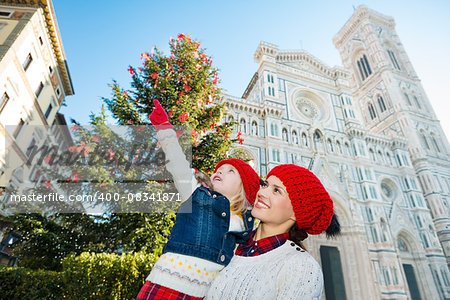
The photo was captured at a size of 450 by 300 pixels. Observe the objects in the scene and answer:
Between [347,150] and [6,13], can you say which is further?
[347,150]

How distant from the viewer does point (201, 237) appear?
1843 millimetres

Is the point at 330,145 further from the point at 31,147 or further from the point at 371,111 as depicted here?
the point at 31,147

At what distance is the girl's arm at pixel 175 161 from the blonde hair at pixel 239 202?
1.33ft

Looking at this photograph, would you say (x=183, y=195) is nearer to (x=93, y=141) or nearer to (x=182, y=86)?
→ (x=93, y=141)

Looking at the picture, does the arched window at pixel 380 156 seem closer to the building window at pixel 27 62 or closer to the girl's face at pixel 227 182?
the girl's face at pixel 227 182

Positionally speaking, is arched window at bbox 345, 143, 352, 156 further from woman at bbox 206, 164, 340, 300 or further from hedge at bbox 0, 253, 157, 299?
woman at bbox 206, 164, 340, 300

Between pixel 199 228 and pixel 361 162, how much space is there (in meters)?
23.0

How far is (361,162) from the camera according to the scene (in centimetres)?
2139

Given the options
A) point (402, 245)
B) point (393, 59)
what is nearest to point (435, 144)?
point (393, 59)

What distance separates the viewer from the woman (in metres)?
1.54

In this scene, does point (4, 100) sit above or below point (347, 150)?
below

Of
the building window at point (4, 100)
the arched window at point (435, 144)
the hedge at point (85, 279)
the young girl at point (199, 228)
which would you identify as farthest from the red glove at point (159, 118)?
the arched window at point (435, 144)

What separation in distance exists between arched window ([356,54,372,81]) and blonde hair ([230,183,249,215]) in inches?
1551

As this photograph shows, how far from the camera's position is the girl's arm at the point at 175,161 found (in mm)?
2004
